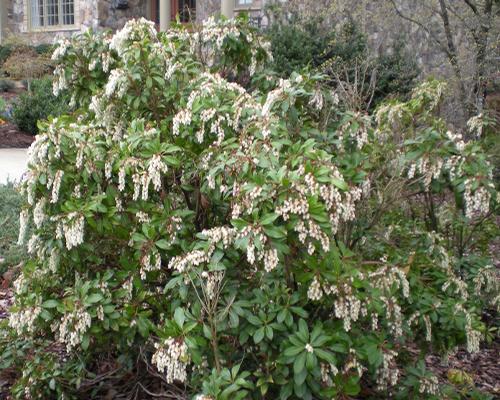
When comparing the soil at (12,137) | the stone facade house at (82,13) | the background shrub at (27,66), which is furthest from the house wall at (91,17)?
the soil at (12,137)

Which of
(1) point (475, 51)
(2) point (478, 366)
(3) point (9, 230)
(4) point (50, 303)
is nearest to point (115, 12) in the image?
(1) point (475, 51)

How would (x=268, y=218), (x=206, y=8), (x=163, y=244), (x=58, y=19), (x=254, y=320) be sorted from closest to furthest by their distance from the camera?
(x=268, y=218) < (x=254, y=320) < (x=163, y=244) < (x=206, y=8) < (x=58, y=19)

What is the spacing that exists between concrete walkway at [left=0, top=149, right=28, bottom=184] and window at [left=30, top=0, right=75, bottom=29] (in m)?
10.8

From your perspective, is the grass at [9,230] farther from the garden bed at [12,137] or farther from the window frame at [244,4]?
the window frame at [244,4]

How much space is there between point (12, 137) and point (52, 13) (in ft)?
33.6

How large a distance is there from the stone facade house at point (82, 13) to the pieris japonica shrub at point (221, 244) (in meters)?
13.1

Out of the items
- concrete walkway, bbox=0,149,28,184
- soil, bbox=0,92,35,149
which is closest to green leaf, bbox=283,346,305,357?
concrete walkway, bbox=0,149,28,184

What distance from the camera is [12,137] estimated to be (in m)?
13.5

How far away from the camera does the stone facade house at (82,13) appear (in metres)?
17.1

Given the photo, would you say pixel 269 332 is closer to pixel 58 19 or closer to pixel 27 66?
pixel 27 66

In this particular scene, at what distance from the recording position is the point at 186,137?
3.22m

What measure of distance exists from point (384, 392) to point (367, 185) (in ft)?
3.26

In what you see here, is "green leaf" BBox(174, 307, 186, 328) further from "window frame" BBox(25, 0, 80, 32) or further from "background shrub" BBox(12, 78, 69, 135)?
"window frame" BBox(25, 0, 80, 32)

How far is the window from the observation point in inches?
864
